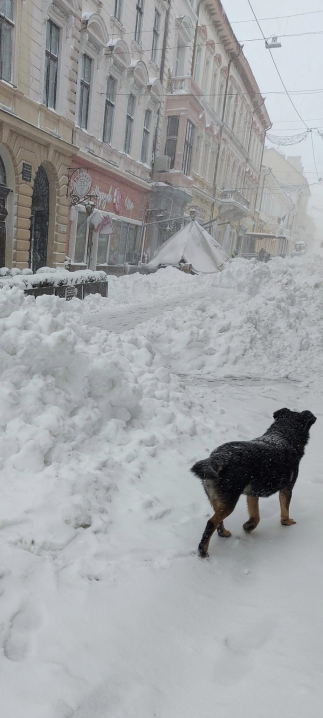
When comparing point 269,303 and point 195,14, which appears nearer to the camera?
point 269,303

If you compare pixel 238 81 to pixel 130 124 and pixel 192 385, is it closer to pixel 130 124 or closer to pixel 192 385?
pixel 130 124

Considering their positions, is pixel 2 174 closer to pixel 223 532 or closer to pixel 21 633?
pixel 223 532

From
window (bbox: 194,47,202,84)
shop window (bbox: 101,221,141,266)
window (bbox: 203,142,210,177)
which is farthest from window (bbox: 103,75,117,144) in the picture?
window (bbox: 203,142,210,177)

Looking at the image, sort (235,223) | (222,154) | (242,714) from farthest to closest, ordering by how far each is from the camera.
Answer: (235,223) → (222,154) → (242,714)

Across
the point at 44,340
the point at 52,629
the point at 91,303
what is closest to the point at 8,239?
the point at 91,303

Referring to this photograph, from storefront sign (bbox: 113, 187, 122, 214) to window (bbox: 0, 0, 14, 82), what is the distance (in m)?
6.78

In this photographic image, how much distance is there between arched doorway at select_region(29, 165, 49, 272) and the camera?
14203 millimetres

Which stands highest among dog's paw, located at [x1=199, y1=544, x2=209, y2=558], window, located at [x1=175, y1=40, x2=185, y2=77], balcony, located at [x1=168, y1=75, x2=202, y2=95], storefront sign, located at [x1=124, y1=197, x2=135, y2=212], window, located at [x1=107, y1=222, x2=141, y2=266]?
window, located at [x1=175, y1=40, x2=185, y2=77]

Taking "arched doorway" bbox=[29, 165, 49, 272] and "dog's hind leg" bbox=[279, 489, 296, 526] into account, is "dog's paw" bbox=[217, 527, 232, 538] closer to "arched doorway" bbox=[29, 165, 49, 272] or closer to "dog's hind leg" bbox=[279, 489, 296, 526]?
"dog's hind leg" bbox=[279, 489, 296, 526]

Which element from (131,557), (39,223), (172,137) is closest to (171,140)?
(172,137)

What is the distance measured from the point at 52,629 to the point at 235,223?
36.7m

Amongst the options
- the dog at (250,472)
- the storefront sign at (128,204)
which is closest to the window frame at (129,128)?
the storefront sign at (128,204)

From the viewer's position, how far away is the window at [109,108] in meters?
17.1

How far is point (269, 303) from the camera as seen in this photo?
8.85 metres
